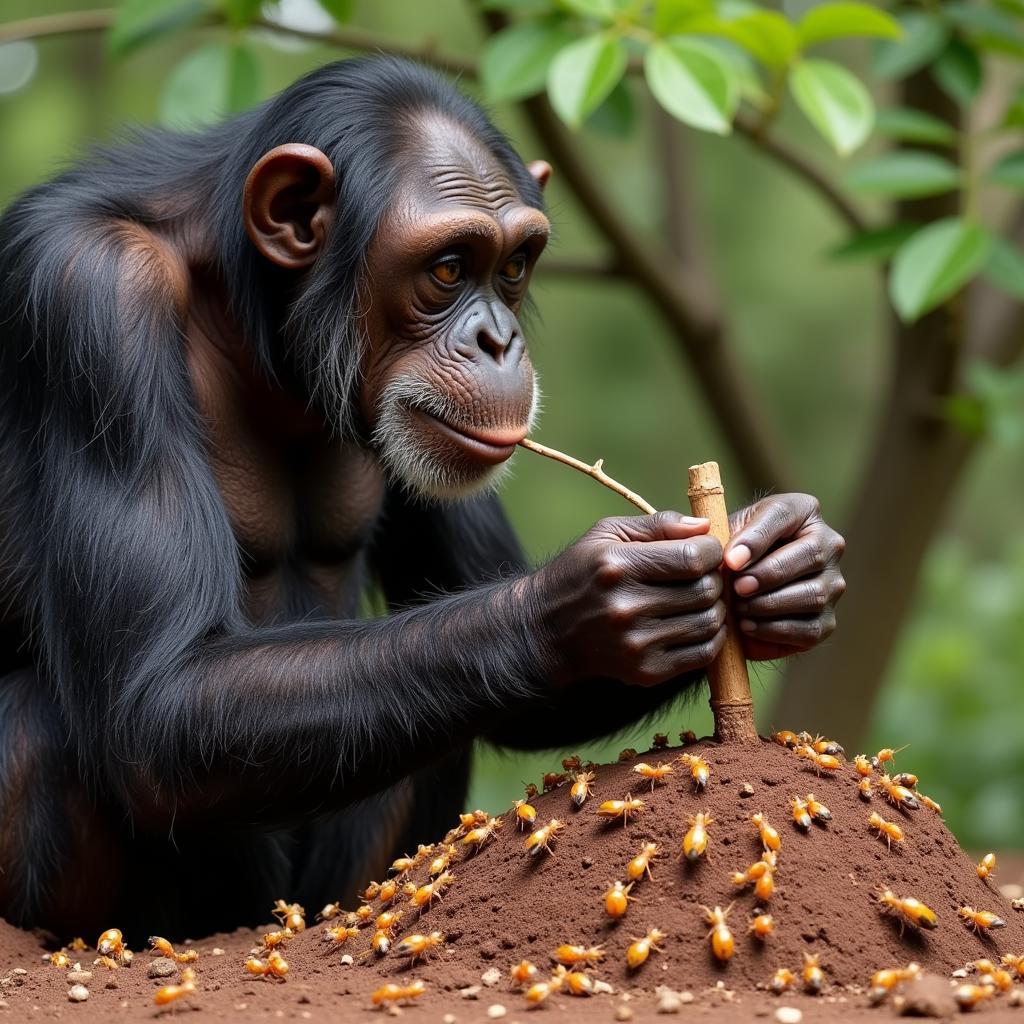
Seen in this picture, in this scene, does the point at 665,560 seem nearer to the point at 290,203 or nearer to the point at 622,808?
the point at 622,808

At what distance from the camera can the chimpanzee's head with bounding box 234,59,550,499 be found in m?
3.59

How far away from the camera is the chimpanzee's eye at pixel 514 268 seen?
12.4 ft

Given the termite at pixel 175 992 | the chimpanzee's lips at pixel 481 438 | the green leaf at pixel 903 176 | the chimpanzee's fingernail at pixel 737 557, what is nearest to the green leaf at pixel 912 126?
the green leaf at pixel 903 176

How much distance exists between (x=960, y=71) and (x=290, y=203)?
2337 mm

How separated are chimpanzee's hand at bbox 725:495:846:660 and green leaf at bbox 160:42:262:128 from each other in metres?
2.28

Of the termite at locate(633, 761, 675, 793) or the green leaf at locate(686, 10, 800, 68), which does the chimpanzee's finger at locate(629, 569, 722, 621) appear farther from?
the green leaf at locate(686, 10, 800, 68)

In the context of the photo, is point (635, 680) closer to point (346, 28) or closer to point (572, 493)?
point (346, 28)

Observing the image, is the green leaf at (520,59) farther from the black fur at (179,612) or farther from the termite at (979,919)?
the termite at (979,919)

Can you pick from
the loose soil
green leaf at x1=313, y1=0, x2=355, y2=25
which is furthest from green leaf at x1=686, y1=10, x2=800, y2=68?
the loose soil

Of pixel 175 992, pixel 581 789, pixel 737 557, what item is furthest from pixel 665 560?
pixel 175 992

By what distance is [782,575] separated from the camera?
3.08 meters

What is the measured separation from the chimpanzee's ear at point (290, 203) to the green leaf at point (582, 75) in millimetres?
604

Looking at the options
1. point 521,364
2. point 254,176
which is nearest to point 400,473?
point 521,364

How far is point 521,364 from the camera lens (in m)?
3.62
